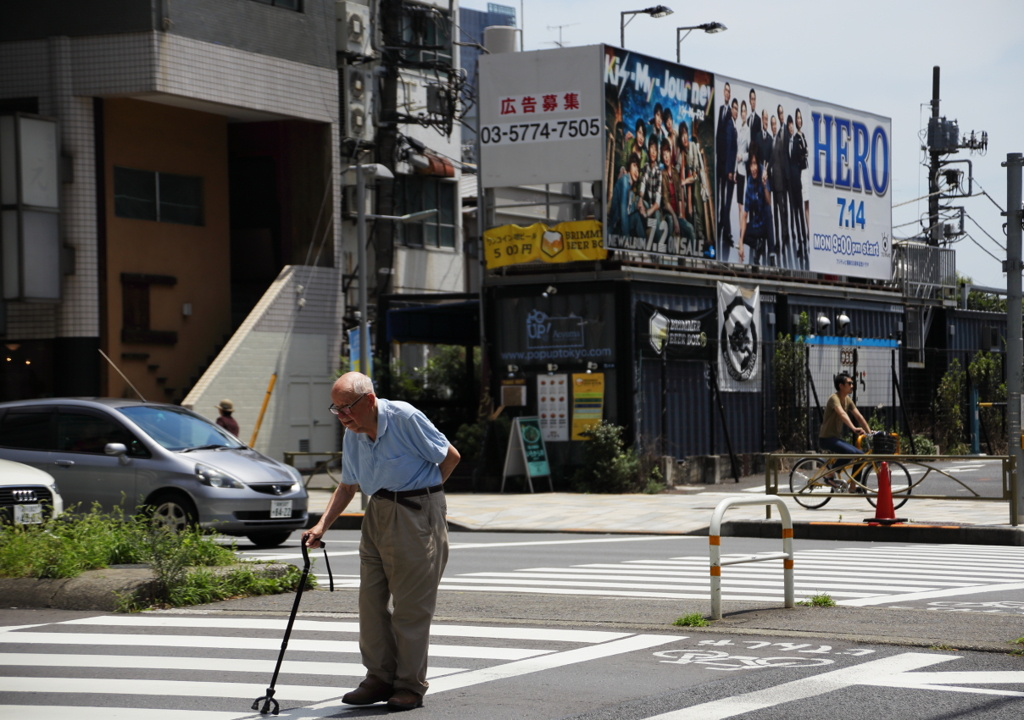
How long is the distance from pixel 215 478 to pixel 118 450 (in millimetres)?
1164

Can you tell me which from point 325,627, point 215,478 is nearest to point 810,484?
point 215,478

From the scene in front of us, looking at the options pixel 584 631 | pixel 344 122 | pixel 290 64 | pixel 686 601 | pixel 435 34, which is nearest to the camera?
pixel 584 631

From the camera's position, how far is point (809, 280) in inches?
1359

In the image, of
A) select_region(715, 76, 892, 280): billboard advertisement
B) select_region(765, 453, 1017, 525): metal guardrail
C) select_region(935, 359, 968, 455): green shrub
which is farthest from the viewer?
select_region(935, 359, 968, 455): green shrub

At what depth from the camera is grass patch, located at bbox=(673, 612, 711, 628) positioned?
959 centimetres

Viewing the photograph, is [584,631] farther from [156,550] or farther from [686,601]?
[156,550]

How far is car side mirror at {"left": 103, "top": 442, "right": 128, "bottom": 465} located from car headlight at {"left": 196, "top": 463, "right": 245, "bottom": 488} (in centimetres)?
87

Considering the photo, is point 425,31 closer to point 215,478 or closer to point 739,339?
point 739,339

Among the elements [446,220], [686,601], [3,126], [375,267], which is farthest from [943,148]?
[686,601]

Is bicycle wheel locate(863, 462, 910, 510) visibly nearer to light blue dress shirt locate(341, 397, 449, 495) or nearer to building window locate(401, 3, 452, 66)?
light blue dress shirt locate(341, 397, 449, 495)

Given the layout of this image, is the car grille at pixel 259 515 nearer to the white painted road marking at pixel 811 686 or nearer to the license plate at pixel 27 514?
the license plate at pixel 27 514

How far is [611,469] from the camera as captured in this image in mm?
26062

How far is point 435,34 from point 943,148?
33.5 metres

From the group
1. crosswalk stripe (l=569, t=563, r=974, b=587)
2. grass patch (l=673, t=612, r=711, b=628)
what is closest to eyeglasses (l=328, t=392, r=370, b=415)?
grass patch (l=673, t=612, r=711, b=628)
